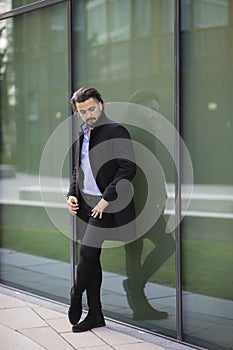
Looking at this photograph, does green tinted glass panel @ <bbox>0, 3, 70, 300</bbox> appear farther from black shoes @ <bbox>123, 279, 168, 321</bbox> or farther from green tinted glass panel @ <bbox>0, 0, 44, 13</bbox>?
black shoes @ <bbox>123, 279, 168, 321</bbox>

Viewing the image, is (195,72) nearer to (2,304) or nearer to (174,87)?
(174,87)

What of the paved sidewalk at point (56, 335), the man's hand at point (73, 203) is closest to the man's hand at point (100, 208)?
the man's hand at point (73, 203)

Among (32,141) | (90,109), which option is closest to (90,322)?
(90,109)

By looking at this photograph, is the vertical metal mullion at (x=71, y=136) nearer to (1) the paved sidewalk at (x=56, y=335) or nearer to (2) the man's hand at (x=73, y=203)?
(1) the paved sidewalk at (x=56, y=335)

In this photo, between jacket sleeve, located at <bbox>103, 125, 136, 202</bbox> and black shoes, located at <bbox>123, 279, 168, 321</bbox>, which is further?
black shoes, located at <bbox>123, 279, 168, 321</bbox>

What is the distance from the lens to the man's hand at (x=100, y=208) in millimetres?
5648

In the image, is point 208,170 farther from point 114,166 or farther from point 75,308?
point 75,308

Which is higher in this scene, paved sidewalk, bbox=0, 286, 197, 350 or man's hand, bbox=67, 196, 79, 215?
man's hand, bbox=67, 196, 79, 215

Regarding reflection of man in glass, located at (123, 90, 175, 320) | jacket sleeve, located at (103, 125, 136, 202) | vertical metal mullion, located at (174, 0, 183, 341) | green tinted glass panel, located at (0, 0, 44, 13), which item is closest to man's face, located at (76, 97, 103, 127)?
jacket sleeve, located at (103, 125, 136, 202)

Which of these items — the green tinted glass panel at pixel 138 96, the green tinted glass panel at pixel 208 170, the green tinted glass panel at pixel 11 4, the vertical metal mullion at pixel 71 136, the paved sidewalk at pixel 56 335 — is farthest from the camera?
the green tinted glass panel at pixel 11 4

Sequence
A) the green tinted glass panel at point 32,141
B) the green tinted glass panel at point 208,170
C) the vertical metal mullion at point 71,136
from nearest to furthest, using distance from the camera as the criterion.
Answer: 1. the green tinted glass panel at point 208,170
2. the vertical metal mullion at point 71,136
3. the green tinted glass panel at point 32,141

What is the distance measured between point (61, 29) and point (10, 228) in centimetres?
217

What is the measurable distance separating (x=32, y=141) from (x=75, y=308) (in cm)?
199

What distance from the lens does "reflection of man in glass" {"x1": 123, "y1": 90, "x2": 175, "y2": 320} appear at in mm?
5875
